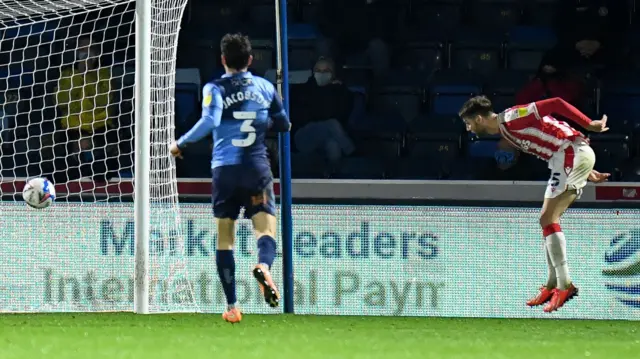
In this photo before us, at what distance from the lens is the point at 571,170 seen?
8.10 m

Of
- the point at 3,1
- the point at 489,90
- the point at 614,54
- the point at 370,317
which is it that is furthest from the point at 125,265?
the point at 614,54

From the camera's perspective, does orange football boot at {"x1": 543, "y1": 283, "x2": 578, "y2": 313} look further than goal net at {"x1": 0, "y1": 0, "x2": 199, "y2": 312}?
No

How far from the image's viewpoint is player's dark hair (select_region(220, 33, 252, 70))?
272 inches

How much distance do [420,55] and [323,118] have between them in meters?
1.40

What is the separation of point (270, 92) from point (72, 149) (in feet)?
12.4

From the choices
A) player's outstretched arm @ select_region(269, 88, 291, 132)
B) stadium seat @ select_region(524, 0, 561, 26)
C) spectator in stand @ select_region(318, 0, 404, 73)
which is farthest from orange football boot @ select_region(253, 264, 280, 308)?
stadium seat @ select_region(524, 0, 561, 26)

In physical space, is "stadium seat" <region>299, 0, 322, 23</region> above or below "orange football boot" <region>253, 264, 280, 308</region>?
above

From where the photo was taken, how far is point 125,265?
8.91 m

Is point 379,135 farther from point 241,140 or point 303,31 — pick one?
point 241,140

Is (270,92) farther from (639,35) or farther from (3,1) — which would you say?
(639,35)

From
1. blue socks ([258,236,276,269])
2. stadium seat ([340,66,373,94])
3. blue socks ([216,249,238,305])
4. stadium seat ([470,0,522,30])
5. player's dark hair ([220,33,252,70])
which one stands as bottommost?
blue socks ([216,249,238,305])

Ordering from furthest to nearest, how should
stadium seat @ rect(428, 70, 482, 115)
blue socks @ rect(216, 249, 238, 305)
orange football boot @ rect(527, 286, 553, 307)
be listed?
1. stadium seat @ rect(428, 70, 482, 115)
2. orange football boot @ rect(527, 286, 553, 307)
3. blue socks @ rect(216, 249, 238, 305)

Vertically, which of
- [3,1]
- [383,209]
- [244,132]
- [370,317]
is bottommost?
[370,317]

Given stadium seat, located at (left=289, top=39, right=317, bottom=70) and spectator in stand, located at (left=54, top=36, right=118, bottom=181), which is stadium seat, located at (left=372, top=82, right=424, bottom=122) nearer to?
stadium seat, located at (left=289, top=39, right=317, bottom=70)
